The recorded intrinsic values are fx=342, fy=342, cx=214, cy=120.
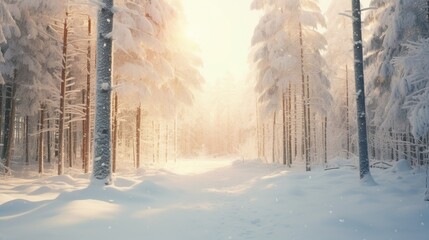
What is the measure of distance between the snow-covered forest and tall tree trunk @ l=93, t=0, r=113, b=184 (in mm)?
37

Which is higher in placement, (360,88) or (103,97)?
(360,88)

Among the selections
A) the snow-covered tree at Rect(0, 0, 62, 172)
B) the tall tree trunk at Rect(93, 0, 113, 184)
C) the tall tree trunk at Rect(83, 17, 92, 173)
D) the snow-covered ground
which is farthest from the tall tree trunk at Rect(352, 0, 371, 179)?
the snow-covered tree at Rect(0, 0, 62, 172)

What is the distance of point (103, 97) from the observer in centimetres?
959

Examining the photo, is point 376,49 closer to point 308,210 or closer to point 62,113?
point 308,210

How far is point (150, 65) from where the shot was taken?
18.2 metres

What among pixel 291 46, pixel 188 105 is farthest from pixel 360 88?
pixel 188 105

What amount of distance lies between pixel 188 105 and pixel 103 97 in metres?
13.6

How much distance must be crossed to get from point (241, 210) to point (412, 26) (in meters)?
11.9

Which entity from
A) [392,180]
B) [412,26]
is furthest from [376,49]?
[392,180]

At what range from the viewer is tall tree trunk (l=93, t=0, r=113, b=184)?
9.41 metres

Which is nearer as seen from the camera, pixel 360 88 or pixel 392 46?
pixel 360 88

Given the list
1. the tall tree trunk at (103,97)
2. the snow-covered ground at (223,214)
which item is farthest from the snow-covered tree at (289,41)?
the tall tree trunk at (103,97)

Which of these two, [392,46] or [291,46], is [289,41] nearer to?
[291,46]

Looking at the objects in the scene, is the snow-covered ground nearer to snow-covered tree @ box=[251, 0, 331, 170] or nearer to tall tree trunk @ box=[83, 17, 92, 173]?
tall tree trunk @ box=[83, 17, 92, 173]
